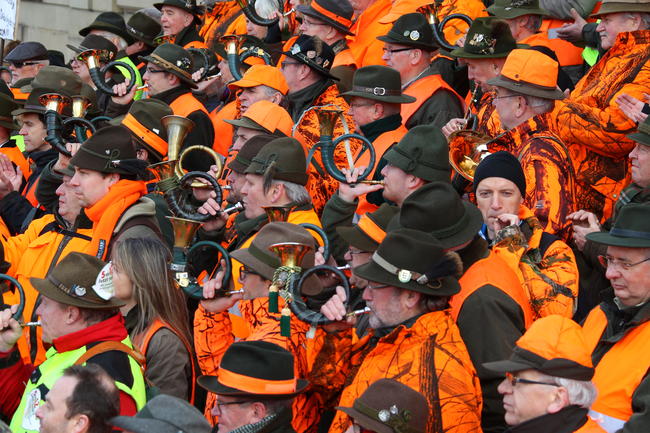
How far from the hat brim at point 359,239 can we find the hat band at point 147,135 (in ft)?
10.3

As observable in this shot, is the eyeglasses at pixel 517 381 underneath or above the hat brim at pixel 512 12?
above

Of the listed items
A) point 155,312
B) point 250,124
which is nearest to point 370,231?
point 155,312

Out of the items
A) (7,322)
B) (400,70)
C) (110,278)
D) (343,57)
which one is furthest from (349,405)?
(343,57)

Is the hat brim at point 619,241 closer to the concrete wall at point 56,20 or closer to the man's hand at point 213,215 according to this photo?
the man's hand at point 213,215

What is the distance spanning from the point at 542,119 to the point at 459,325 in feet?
8.12

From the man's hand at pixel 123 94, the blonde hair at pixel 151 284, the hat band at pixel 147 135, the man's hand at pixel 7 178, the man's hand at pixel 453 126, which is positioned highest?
the man's hand at pixel 453 126

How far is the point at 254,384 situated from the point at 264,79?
5061 mm

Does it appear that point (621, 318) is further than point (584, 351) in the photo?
Yes

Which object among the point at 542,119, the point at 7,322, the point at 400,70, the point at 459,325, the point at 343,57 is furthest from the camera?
the point at 343,57

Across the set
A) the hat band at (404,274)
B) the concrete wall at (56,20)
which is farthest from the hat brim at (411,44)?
the concrete wall at (56,20)

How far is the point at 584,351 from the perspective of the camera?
498 centimetres

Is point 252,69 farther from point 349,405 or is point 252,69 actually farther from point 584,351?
point 584,351

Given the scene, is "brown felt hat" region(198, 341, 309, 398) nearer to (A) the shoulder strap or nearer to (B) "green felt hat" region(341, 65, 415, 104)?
(A) the shoulder strap

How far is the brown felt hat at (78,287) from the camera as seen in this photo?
5969mm
